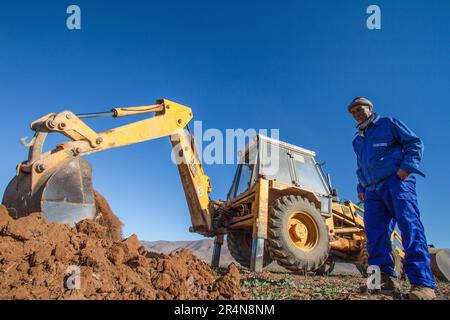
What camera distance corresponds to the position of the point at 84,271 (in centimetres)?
245

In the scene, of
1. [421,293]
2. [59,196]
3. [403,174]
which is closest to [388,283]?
[421,293]

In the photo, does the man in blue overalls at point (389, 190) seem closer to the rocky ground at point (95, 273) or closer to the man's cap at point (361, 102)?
the man's cap at point (361, 102)

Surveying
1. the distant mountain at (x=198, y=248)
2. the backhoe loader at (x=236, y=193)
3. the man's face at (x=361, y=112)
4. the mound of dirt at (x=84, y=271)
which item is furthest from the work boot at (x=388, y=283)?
the distant mountain at (x=198, y=248)

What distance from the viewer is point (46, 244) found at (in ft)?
9.23

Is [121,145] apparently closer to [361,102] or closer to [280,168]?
[280,168]

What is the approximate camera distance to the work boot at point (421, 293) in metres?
2.54

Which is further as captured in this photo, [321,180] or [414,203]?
[321,180]

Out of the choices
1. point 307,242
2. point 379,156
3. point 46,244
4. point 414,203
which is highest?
point 379,156

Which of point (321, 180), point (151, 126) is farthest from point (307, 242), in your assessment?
point (151, 126)

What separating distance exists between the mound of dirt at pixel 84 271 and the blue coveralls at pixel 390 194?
1462 millimetres
